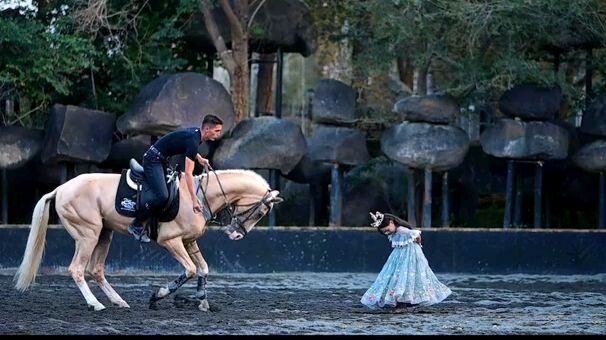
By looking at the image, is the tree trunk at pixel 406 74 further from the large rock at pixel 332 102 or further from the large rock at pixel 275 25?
the large rock at pixel 332 102

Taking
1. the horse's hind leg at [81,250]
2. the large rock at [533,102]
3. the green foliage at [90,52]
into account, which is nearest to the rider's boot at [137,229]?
the horse's hind leg at [81,250]

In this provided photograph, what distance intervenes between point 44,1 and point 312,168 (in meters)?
5.37

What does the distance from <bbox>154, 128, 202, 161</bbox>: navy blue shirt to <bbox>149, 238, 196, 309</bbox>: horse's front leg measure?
96 centimetres

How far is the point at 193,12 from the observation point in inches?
861

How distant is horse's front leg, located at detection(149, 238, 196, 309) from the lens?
513 inches

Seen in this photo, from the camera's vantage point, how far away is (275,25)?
74.1ft

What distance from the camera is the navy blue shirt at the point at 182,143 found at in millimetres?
12578

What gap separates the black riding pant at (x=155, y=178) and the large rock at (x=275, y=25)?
973cm

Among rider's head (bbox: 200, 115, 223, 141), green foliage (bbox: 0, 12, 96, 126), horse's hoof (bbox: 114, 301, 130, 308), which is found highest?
green foliage (bbox: 0, 12, 96, 126)

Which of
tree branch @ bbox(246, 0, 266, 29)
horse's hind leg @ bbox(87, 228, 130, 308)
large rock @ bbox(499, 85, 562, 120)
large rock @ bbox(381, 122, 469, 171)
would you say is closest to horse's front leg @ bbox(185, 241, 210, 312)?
horse's hind leg @ bbox(87, 228, 130, 308)

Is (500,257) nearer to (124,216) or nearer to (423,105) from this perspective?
(423,105)

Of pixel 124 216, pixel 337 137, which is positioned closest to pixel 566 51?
pixel 337 137

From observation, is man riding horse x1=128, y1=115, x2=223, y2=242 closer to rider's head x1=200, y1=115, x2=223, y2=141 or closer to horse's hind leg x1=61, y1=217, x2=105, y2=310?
rider's head x1=200, y1=115, x2=223, y2=141

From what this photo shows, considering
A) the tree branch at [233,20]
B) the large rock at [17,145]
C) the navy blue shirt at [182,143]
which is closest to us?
the navy blue shirt at [182,143]
